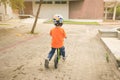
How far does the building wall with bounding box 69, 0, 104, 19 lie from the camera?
27.0 metres

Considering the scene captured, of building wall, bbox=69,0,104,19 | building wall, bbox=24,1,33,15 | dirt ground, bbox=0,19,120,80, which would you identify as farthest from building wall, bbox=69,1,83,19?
dirt ground, bbox=0,19,120,80

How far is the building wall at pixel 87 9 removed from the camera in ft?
88.4

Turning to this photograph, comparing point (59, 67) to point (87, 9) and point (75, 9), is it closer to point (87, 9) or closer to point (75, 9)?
point (87, 9)

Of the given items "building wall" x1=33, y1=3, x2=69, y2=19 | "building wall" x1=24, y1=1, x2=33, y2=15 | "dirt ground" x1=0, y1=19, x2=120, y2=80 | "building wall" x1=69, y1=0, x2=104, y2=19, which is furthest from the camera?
"building wall" x1=24, y1=1, x2=33, y2=15

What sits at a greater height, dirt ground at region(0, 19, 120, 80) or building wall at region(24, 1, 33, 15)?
building wall at region(24, 1, 33, 15)

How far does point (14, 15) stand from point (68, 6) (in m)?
8.41

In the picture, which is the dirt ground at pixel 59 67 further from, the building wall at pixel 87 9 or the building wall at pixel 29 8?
the building wall at pixel 29 8

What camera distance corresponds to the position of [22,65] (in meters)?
6.13

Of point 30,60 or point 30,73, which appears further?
point 30,60

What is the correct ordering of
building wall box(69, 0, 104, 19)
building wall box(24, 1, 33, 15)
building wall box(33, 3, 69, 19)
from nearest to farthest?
building wall box(69, 0, 104, 19), building wall box(33, 3, 69, 19), building wall box(24, 1, 33, 15)

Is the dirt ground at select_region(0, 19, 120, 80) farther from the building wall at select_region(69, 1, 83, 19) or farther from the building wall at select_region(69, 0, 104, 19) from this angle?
the building wall at select_region(69, 1, 83, 19)

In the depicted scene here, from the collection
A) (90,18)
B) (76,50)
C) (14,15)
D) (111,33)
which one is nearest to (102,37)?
(111,33)

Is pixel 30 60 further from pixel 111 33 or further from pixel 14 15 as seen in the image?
pixel 14 15

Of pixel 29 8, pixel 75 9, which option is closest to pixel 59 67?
pixel 75 9
